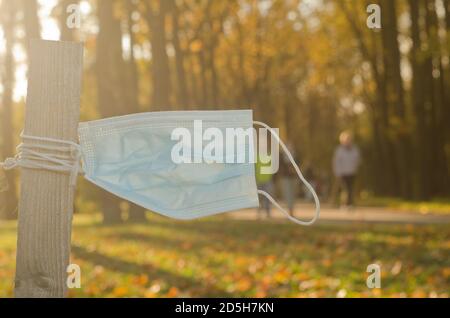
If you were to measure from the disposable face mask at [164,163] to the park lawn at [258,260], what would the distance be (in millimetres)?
4642

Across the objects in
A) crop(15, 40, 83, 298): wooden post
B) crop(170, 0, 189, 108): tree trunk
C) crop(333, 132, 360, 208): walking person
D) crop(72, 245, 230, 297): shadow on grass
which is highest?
crop(170, 0, 189, 108): tree trunk

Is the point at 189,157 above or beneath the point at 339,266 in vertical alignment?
above

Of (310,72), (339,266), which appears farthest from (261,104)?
(339,266)

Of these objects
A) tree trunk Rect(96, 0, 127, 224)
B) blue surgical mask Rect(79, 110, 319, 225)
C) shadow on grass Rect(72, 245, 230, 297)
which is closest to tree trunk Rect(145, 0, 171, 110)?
tree trunk Rect(96, 0, 127, 224)

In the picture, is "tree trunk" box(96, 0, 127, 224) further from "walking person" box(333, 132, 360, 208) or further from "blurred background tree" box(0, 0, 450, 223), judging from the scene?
"walking person" box(333, 132, 360, 208)

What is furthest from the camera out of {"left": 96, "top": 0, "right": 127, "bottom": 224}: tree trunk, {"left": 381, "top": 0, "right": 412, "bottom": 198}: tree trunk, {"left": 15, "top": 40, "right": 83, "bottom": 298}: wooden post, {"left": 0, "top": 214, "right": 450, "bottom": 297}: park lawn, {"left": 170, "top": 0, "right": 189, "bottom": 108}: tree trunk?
{"left": 381, "top": 0, "right": 412, "bottom": 198}: tree trunk

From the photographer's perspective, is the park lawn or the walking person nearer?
the park lawn

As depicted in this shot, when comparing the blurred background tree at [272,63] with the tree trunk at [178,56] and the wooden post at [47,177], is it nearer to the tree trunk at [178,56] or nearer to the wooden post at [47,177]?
the tree trunk at [178,56]

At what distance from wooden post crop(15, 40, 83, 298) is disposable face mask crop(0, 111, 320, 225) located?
6cm

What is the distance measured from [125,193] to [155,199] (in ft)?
0.47

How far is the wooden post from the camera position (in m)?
3.75

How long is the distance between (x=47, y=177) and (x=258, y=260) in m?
8.37
